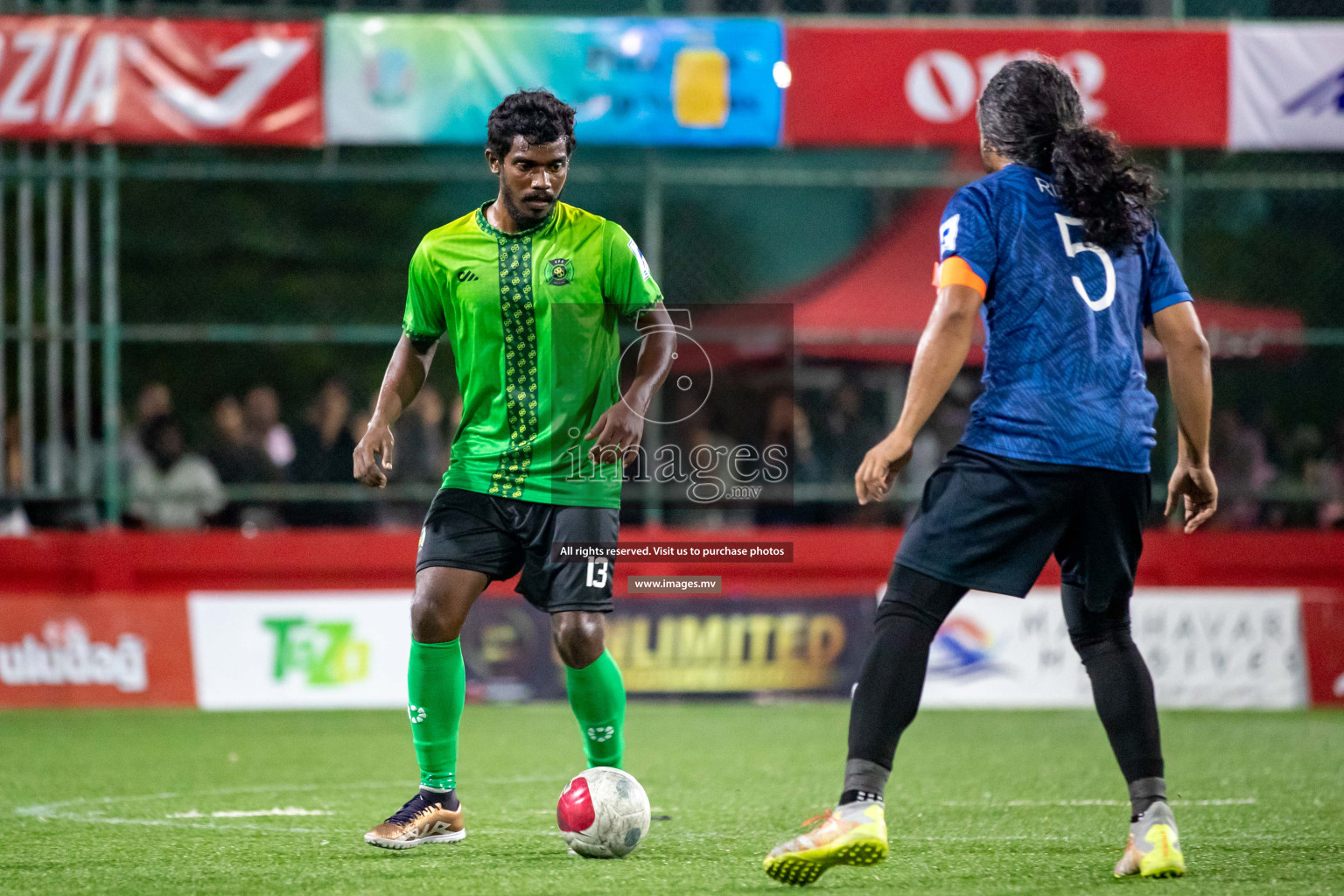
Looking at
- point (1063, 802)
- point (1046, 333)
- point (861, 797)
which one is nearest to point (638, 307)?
point (1046, 333)

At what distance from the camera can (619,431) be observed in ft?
16.7

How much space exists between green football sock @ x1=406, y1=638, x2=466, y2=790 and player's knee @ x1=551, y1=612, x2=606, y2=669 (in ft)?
1.06

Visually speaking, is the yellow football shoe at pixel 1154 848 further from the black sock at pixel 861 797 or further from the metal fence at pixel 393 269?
the metal fence at pixel 393 269

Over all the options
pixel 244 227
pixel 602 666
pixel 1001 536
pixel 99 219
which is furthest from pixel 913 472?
pixel 244 227

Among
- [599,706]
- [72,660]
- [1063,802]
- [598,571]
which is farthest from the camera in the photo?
[72,660]

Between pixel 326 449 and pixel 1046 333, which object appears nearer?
pixel 1046 333

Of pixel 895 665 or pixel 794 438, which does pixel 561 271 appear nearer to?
pixel 895 665

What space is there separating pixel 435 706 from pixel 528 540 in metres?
0.59

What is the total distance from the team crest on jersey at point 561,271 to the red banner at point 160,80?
7.46m

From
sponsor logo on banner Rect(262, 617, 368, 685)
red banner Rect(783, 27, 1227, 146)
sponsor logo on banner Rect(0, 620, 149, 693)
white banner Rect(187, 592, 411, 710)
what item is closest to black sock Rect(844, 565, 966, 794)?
white banner Rect(187, 592, 411, 710)

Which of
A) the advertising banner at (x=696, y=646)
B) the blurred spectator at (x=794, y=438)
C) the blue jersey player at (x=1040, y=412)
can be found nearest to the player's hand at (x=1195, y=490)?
the blue jersey player at (x=1040, y=412)

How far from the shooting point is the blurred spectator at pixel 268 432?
12.5m

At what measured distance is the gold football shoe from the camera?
5.07 m

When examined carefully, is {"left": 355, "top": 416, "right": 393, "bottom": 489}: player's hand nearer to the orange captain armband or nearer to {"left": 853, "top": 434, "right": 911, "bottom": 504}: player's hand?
{"left": 853, "top": 434, "right": 911, "bottom": 504}: player's hand
